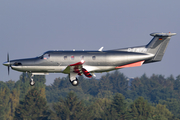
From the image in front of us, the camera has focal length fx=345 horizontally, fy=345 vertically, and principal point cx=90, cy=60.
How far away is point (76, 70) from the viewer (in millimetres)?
45938

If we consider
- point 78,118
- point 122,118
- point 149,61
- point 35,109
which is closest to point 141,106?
point 122,118

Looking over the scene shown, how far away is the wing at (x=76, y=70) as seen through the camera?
145 ft

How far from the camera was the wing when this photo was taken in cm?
4423

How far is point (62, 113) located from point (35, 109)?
16183 millimetres

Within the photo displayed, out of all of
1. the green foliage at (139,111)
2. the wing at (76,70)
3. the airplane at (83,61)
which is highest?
the airplane at (83,61)

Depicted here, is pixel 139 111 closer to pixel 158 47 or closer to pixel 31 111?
pixel 31 111

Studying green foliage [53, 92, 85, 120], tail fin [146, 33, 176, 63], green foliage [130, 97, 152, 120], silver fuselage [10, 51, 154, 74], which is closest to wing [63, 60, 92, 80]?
silver fuselage [10, 51, 154, 74]

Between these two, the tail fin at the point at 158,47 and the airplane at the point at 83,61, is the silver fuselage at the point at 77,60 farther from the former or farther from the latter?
the tail fin at the point at 158,47

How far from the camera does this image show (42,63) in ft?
155

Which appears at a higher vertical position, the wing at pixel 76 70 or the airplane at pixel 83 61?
the airplane at pixel 83 61

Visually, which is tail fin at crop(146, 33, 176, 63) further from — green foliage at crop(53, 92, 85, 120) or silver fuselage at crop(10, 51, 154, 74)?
green foliage at crop(53, 92, 85, 120)

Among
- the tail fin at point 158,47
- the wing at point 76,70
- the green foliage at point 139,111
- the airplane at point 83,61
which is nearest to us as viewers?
the wing at point 76,70

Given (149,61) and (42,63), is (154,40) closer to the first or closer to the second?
(149,61)

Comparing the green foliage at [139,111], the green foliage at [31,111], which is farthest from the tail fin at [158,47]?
the green foliage at [31,111]
